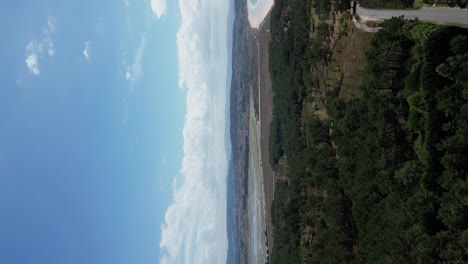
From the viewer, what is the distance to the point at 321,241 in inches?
2958

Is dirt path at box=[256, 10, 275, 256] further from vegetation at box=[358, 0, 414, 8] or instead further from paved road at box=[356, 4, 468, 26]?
paved road at box=[356, 4, 468, 26]

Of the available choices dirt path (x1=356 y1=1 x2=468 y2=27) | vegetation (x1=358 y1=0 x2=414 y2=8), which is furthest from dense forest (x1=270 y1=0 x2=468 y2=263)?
vegetation (x1=358 y1=0 x2=414 y2=8)

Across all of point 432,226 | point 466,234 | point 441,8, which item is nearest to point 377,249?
point 432,226

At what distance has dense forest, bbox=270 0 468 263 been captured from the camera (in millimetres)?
44344

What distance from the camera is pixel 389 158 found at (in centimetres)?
5456

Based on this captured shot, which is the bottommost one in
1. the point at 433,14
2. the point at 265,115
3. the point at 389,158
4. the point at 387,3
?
the point at 389,158

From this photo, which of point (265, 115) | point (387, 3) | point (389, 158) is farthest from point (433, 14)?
point (265, 115)

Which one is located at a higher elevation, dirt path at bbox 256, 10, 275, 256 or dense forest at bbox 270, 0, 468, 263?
dirt path at bbox 256, 10, 275, 256

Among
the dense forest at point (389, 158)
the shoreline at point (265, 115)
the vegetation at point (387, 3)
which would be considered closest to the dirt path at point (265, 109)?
the shoreline at point (265, 115)

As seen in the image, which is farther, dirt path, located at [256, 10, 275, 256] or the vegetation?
dirt path, located at [256, 10, 275, 256]

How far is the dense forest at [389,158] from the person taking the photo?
145 feet

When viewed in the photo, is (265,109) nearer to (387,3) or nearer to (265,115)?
(265,115)

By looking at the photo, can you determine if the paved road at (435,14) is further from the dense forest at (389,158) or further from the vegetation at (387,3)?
the dense forest at (389,158)

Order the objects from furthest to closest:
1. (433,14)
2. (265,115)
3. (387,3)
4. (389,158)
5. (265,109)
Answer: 1. (265,109)
2. (265,115)
3. (387,3)
4. (389,158)
5. (433,14)
